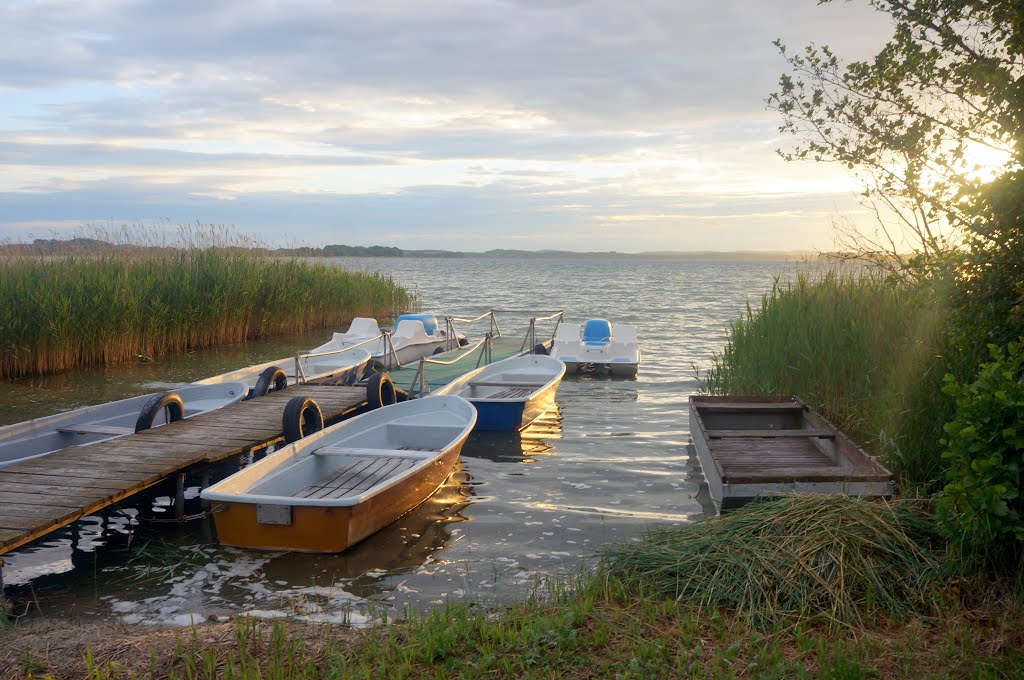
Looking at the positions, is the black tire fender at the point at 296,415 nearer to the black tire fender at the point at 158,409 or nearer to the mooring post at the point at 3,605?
the black tire fender at the point at 158,409

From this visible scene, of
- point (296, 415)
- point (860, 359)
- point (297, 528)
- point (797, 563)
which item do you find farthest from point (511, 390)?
point (797, 563)

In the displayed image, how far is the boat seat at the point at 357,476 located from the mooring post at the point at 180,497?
1162 millimetres

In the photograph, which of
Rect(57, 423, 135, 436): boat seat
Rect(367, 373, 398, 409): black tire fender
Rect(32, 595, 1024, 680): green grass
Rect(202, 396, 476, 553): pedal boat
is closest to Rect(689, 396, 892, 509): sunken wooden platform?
Rect(32, 595, 1024, 680): green grass

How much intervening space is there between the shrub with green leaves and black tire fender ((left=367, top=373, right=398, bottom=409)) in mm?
8178

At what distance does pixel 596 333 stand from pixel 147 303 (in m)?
10.3

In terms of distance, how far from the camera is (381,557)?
6.91m

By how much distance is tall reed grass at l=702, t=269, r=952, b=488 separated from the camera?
630 cm

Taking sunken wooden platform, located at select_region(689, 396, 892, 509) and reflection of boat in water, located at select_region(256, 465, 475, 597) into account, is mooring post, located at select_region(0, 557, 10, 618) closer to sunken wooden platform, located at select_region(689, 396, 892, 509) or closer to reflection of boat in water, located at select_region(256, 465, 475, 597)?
reflection of boat in water, located at select_region(256, 465, 475, 597)

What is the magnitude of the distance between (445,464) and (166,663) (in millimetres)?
4759

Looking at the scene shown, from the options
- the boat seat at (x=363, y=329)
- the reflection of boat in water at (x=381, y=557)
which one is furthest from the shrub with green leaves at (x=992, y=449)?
the boat seat at (x=363, y=329)

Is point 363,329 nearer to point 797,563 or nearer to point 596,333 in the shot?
point 596,333

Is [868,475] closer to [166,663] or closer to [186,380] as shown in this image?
[166,663]

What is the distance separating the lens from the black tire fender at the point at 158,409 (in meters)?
9.13

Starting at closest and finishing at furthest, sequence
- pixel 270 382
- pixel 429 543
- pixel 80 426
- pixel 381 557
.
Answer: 1. pixel 381 557
2. pixel 429 543
3. pixel 80 426
4. pixel 270 382
